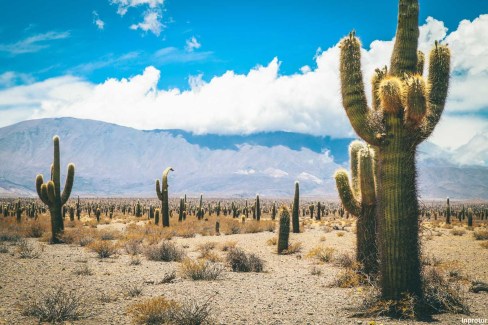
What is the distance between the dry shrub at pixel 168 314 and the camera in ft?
23.0

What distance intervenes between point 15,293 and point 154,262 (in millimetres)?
6035

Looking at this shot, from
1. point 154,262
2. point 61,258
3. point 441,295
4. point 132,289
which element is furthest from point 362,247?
point 61,258

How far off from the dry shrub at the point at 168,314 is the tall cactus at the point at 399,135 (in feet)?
11.2

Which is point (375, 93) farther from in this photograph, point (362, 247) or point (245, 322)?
point (245, 322)

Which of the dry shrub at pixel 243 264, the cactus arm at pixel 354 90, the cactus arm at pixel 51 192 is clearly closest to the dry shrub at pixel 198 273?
the dry shrub at pixel 243 264

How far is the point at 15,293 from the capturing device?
30.3 feet

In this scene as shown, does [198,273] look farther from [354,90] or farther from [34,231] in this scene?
[34,231]

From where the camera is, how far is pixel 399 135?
7.51m

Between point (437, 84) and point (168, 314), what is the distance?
6.98m

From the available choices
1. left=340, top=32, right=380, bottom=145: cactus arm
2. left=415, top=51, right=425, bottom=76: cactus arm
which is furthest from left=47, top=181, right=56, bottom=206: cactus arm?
left=415, top=51, right=425, bottom=76: cactus arm

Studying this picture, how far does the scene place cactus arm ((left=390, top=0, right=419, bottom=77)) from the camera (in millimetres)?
7859

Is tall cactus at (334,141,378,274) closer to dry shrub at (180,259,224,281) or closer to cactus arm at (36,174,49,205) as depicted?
dry shrub at (180,259,224,281)

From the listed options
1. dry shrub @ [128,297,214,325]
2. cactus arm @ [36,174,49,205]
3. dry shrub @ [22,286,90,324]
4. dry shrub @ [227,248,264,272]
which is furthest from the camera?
cactus arm @ [36,174,49,205]

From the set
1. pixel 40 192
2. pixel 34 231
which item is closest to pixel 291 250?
pixel 40 192
